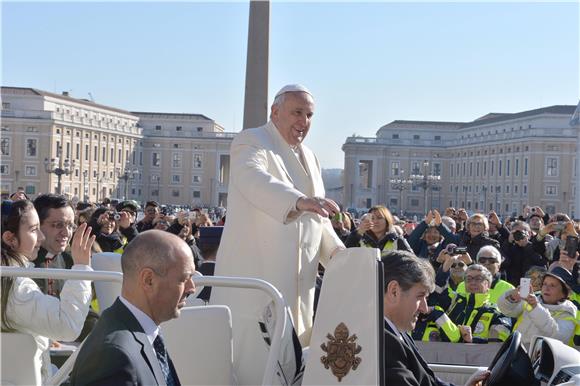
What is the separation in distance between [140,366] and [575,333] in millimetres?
4538

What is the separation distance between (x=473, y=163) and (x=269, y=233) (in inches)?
4630

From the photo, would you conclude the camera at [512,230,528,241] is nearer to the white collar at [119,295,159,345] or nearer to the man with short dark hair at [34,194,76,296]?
the man with short dark hair at [34,194,76,296]

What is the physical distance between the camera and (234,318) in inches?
158

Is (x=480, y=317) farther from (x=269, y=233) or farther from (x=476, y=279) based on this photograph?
(x=269, y=233)

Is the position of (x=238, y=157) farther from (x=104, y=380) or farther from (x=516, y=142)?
(x=516, y=142)

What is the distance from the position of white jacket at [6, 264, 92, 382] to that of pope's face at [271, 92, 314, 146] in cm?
137

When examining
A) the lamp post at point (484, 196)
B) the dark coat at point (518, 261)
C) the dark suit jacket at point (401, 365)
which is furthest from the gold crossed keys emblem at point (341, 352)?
the lamp post at point (484, 196)

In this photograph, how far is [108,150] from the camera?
116m

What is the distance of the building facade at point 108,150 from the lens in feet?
341

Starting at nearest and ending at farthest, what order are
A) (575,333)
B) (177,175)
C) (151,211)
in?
(575,333), (151,211), (177,175)

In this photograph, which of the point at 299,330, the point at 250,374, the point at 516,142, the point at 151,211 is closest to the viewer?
the point at 250,374

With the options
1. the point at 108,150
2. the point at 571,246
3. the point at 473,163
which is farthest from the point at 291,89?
the point at 473,163

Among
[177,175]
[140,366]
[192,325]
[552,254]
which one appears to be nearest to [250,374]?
[192,325]

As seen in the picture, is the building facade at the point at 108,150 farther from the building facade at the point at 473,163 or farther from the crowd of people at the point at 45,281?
the crowd of people at the point at 45,281
